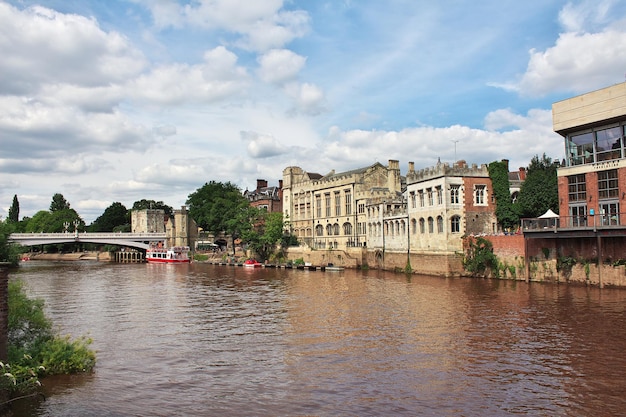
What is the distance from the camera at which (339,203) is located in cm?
7712

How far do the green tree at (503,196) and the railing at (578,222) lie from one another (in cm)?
1071

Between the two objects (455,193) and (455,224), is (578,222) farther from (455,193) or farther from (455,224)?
(455,193)

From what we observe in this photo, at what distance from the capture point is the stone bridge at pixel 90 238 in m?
93.7

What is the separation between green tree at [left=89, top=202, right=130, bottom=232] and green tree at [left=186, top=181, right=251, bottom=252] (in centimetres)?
3971

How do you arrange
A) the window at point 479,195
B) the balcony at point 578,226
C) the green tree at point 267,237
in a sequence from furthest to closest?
the green tree at point 267,237 → the window at point 479,195 → the balcony at point 578,226

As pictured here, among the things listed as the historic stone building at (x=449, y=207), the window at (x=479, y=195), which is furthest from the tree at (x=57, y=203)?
the window at (x=479, y=195)

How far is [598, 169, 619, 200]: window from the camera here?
3853cm

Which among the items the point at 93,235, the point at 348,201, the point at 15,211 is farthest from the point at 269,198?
the point at 15,211

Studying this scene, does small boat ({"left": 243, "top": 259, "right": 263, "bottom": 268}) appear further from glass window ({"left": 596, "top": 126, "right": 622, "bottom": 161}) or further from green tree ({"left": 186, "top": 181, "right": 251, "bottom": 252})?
glass window ({"left": 596, "top": 126, "right": 622, "bottom": 161})

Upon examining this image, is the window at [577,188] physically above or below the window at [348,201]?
below

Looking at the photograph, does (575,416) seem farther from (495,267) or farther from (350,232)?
(350,232)

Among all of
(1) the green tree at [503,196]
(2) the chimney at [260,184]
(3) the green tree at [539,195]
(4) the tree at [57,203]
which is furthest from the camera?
(4) the tree at [57,203]

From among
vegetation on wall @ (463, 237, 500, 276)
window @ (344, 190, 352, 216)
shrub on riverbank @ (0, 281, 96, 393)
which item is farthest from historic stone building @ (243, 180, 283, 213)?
shrub on riverbank @ (0, 281, 96, 393)

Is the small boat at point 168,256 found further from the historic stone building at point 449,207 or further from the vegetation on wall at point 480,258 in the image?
the vegetation on wall at point 480,258
